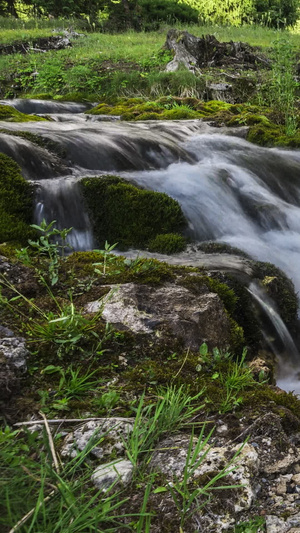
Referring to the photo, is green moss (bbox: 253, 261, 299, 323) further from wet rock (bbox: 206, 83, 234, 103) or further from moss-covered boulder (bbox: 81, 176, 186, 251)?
wet rock (bbox: 206, 83, 234, 103)

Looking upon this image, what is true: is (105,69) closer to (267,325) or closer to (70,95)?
(70,95)

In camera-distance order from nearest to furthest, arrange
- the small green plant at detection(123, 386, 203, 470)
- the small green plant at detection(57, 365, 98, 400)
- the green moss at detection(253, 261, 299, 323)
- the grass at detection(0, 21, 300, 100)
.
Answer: the small green plant at detection(123, 386, 203, 470) → the small green plant at detection(57, 365, 98, 400) → the green moss at detection(253, 261, 299, 323) → the grass at detection(0, 21, 300, 100)

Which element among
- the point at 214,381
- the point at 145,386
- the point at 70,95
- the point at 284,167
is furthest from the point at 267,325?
the point at 70,95

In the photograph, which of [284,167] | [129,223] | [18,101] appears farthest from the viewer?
[18,101]

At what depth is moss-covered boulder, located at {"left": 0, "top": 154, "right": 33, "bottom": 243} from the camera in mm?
4086

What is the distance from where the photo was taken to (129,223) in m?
4.69

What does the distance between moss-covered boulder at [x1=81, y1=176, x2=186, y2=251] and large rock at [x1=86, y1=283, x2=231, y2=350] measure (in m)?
1.74

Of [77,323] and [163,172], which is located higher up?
[77,323]

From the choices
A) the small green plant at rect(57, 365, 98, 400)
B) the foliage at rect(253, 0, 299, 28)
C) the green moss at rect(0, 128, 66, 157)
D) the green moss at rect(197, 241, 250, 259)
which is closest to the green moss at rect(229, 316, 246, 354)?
the small green plant at rect(57, 365, 98, 400)

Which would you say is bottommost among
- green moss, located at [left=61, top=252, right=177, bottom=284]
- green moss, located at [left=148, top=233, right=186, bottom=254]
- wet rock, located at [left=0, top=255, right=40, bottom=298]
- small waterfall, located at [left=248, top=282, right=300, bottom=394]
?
small waterfall, located at [left=248, top=282, right=300, bottom=394]

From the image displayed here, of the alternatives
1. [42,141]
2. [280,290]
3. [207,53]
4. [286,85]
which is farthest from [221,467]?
[207,53]

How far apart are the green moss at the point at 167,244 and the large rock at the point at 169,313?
1500 mm

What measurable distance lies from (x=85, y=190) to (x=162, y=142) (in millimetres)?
2730

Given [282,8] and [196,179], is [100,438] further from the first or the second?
[282,8]
